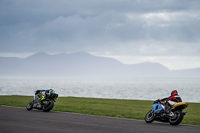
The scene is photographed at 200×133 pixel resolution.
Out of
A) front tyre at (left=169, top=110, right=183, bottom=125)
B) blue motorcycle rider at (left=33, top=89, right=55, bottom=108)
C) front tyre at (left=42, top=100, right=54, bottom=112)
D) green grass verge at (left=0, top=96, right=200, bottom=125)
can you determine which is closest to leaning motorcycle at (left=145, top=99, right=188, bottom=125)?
front tyre at (left=169, top=110, right=183, bottom=125)

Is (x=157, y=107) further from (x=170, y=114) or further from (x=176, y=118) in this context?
(x=176, y=118)

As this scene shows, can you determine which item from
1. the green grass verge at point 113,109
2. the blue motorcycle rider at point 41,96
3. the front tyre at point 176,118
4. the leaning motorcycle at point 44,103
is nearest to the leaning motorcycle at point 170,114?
the front tyre at point 176,118

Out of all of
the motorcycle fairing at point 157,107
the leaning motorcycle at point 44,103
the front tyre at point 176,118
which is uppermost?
the leaning motorcycle at point 44,103

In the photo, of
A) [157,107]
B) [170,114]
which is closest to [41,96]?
[157,107]

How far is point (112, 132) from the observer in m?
12.2

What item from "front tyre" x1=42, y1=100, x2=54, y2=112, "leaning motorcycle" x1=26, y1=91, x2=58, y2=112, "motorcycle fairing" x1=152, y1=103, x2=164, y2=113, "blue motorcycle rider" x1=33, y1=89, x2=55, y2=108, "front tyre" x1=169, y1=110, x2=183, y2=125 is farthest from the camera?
"blue motorcycle rider" x1=33, y1=89, x2=55, y2=108

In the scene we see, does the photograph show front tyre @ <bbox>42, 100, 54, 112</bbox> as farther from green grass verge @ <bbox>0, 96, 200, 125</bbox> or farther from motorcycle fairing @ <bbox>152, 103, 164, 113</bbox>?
motorcycle fairing @ <bbox>152, 103, 164, 113</bbox>

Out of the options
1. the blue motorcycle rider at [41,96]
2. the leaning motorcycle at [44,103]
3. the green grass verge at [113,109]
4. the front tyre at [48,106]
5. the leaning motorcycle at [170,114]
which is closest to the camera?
the leaning motorcycle at [170,114]

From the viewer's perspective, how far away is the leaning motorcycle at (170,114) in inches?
587

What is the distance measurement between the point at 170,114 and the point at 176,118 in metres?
0.38

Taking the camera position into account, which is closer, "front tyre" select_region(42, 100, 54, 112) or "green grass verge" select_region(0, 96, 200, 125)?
"green grass verge" select_region(0, 96, 200, 125)

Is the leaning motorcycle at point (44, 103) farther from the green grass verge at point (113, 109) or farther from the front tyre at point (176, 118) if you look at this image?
the front tyre at point (176, 118)

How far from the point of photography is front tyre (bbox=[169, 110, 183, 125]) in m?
14.8

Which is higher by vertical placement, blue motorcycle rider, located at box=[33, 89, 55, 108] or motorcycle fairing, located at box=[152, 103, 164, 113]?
blue motorcycle rider, located at box=[33, 89, 55, 108]
